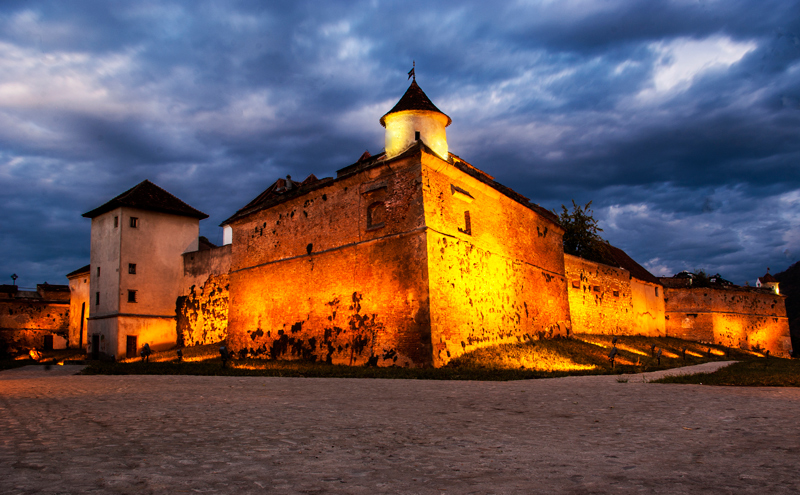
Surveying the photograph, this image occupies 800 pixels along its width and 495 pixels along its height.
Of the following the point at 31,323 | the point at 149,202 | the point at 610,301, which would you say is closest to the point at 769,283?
the point at 610,301

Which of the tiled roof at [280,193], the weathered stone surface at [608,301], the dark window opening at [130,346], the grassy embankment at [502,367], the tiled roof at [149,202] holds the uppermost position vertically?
the tiled roof at [149,202]

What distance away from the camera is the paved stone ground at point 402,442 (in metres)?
3.36

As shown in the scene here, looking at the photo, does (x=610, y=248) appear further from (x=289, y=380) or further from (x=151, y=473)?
(x=151, y=473)

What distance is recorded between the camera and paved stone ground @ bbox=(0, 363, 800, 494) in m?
3.36

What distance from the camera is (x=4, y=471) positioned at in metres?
3.48

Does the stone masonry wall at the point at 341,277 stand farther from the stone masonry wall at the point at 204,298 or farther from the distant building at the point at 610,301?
the distant building at the point at 610,301

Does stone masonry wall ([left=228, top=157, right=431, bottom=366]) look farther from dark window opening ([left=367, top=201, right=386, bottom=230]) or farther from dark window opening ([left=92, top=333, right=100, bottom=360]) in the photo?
dark window opening ([left=92, top=333, right=100, bottom=360])

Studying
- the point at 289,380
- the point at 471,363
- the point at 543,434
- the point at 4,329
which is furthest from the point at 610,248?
the point at 4,329

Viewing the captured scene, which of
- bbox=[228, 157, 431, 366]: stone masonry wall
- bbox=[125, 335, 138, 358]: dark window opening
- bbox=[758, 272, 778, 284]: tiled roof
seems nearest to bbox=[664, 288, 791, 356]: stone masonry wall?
bbox=[758, 272, 778, 284]: tiled roof

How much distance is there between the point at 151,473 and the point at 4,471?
3.31ft

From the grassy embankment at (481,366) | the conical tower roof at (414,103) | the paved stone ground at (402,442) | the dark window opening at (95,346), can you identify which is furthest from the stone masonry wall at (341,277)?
the dark window opening at (95,346)

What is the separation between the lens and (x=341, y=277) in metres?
16.8

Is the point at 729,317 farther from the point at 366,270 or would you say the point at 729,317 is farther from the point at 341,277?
the point at 341,277

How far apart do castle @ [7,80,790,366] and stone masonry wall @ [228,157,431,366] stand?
2.0 inches
